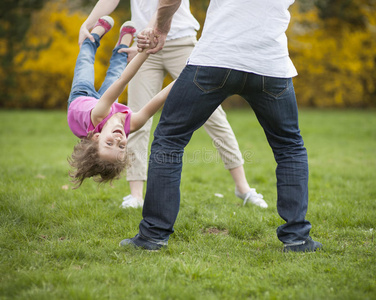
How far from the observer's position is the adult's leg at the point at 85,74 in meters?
3.46

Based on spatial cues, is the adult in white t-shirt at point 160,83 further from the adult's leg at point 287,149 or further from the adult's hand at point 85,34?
the adult's leg at point 287,149

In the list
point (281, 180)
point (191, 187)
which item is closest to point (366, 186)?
point (191, 187)

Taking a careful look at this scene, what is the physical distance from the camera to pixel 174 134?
2516mm

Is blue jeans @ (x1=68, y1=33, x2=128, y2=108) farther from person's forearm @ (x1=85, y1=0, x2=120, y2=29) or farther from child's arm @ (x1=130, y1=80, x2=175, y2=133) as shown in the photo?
child's arm @ (x1=130, y1=80, x2=175, y2=133)

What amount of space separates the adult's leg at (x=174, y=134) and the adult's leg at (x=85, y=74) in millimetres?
1202

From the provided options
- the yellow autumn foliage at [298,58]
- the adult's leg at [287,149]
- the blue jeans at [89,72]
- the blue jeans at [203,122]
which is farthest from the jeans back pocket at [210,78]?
the yellow autumn foliage at [298,58]

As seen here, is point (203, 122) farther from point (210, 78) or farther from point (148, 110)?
point (148, 110)

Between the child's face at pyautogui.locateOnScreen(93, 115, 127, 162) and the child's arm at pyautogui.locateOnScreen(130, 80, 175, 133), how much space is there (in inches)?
4.8

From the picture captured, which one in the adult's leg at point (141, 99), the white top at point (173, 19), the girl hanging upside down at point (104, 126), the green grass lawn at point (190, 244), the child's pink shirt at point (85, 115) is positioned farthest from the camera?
the adult's leg at point (141, 99)

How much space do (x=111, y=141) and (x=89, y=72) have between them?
2.98 ft

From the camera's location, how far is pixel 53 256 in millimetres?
2582

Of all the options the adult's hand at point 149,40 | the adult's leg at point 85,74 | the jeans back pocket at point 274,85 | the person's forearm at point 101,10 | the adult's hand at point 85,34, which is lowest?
the adult's leg at point 85,74

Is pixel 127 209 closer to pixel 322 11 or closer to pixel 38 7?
pixel 38 7

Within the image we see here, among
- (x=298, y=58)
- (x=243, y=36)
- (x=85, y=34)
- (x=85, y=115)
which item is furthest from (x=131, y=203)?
(x=298, y=58)
